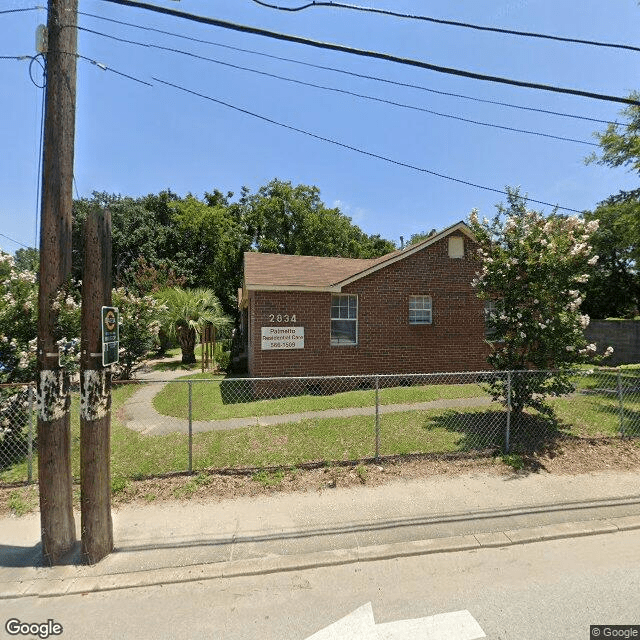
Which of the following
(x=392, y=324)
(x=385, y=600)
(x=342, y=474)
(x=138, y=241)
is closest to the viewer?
(x=385, y=600)

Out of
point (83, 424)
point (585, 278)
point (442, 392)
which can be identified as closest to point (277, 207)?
point (442, 392)

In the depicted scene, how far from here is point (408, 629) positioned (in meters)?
2.82

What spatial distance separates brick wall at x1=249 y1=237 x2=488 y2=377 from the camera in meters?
10.5

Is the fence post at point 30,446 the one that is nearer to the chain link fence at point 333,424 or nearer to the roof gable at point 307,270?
the chain link fence at point 333,424

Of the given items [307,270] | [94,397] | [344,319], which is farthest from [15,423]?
[307,270]

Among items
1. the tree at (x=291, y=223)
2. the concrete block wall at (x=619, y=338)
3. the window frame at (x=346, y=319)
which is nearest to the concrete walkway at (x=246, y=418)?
the window frame at (x=346, y=319)

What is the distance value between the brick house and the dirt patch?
16.8 feet

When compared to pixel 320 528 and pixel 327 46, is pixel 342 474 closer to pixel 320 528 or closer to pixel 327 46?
pixel 320 528

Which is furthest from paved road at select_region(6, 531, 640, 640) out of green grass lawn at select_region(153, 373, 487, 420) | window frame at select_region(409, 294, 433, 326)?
window frame at select_region(409, 294, 433, 326)

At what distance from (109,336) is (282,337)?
6.74 meters

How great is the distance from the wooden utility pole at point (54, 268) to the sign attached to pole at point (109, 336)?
0.51m

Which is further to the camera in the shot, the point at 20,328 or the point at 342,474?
the point at 20,328

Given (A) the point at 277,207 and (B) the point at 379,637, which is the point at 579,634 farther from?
(A) the point at 277,207

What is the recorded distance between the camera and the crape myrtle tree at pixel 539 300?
21.1ft
